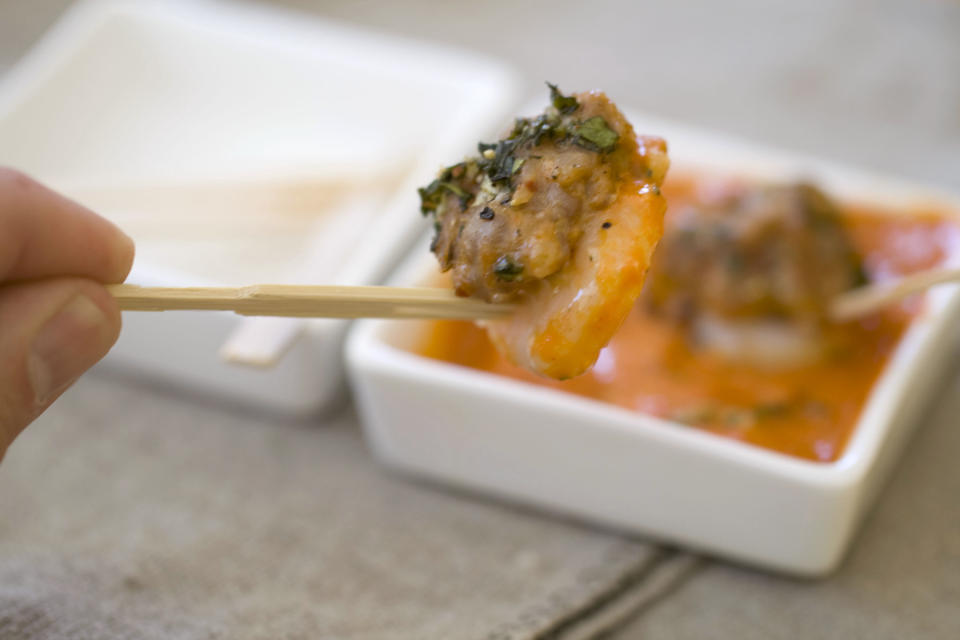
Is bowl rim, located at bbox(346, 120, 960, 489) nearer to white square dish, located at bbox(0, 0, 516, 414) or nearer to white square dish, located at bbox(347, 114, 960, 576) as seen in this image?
white square dish, located at bbox(347, 114, 960, 576)

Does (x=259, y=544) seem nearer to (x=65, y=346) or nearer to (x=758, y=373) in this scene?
(x=65, y=346)

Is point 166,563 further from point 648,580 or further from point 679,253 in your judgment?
point 679,253

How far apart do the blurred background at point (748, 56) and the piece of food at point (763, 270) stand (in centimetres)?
88

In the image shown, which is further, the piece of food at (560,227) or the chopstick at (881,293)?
the chopstick at (881,293)

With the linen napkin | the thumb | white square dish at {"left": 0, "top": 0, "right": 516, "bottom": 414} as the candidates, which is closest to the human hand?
the thumb

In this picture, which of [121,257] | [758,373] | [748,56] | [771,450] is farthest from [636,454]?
[748,56]

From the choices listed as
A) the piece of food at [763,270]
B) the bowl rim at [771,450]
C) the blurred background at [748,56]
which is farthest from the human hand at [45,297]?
the blurred background at [748,56]

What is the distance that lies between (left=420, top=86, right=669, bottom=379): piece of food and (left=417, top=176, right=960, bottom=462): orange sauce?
0.72m

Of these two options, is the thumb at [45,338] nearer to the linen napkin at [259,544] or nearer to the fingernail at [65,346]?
the fingernail at [65,346]

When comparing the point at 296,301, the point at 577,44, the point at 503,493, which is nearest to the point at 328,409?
the point at 503,493

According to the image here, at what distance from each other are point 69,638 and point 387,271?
3.34 feet

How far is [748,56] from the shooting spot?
333cm

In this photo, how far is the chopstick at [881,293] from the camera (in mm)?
1848

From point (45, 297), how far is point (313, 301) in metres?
0.30
